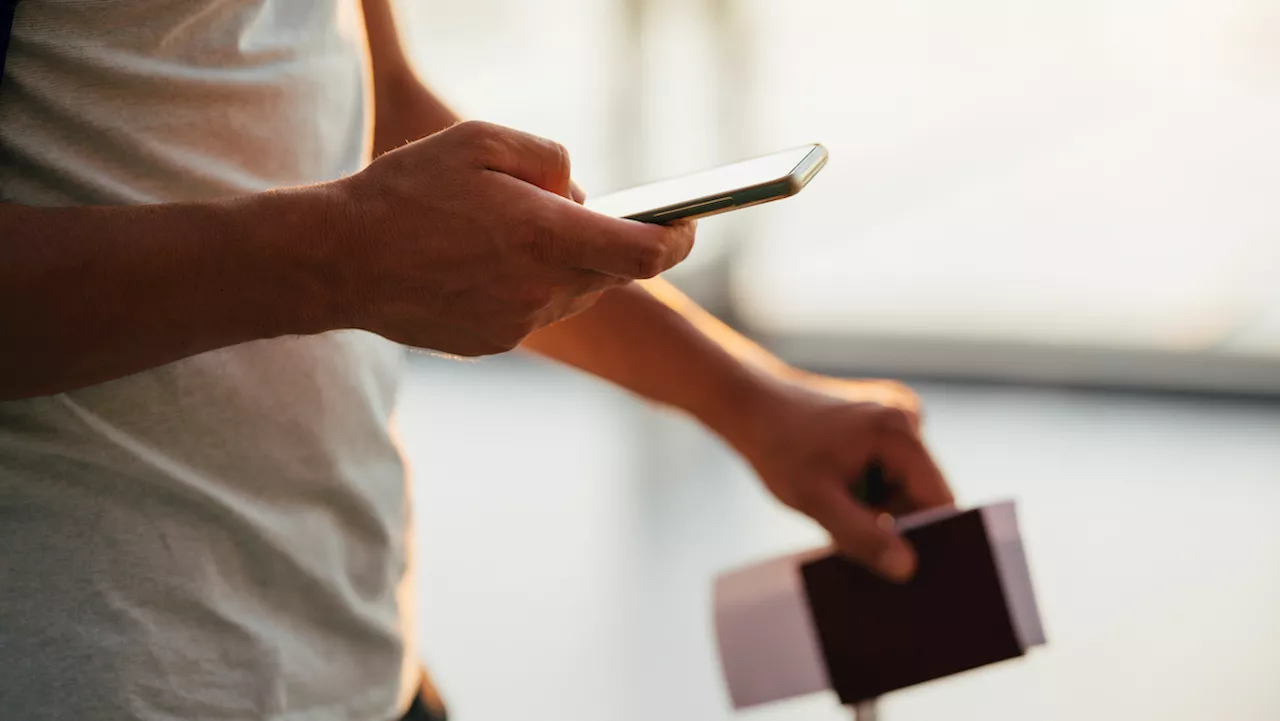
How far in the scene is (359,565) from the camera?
0.88 meters

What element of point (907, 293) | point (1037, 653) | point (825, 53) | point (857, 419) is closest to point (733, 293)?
point (907, 293)

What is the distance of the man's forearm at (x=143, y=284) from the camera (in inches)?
24.7

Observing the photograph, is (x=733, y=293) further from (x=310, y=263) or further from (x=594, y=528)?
(x=310, y=263)

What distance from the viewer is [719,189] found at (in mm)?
728

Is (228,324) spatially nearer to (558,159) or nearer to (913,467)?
(558,159)

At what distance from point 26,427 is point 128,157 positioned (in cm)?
19

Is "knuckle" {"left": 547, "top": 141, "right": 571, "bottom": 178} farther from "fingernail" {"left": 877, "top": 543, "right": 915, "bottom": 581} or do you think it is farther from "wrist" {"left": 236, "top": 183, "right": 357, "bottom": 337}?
→ "fingernail" {"left": 877, "top": 543, "right": 915, "bottom": 581}

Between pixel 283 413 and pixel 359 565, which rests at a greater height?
pixel 283 413

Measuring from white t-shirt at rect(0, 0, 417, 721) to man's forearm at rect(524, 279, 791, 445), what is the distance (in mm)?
243

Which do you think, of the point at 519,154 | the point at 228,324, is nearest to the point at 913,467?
the point at 519,154

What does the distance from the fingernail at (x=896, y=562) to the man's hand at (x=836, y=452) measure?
2 cm

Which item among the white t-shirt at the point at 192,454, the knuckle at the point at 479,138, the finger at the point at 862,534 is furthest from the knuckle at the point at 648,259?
the finger at the point at 862,534

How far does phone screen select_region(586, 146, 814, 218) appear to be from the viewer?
2.39 feet

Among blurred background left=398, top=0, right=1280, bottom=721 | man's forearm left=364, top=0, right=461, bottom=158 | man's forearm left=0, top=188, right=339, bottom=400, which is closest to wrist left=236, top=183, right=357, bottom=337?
man's forearm left=0, top=188, right=339, bottom=400
